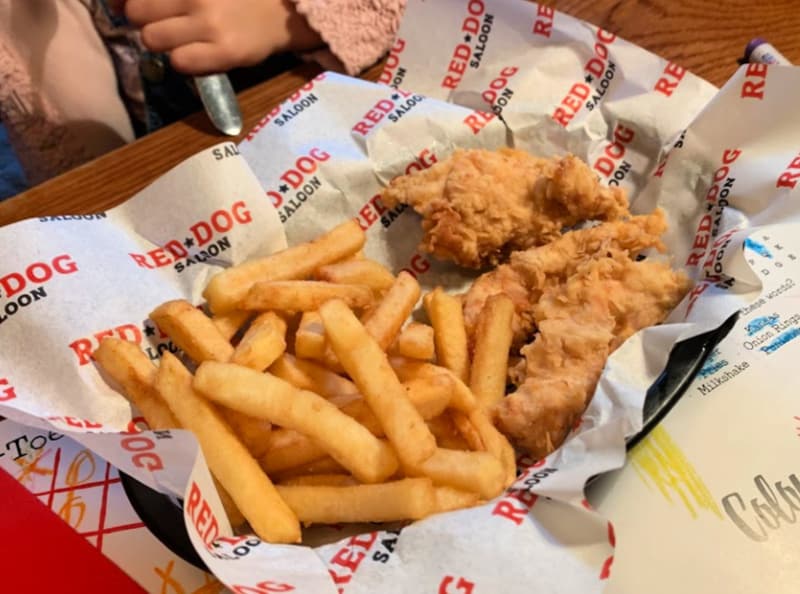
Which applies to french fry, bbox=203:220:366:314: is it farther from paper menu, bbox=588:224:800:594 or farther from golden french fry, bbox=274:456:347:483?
paper menu, bbox=588:224:800:594

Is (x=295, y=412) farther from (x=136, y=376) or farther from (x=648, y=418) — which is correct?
(x=648, y=418)

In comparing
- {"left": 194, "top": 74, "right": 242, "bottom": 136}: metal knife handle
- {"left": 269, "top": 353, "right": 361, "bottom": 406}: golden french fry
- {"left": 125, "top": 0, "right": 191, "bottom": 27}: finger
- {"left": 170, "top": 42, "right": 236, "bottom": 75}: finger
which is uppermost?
{"left": 125, "top": 0, "right": 191, "bottom": 27}: finger

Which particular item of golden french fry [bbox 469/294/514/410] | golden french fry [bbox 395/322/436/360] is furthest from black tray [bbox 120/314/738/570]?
golden french fry [bbox 395/322/436/360]

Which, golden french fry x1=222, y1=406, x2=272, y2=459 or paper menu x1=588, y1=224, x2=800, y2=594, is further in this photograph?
golden french fry x1=222, y1=406, x2=272, y2=459

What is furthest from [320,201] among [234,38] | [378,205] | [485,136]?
[234,38]

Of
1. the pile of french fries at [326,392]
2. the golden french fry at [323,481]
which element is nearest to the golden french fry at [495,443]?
the pile of french fries at [326,392]

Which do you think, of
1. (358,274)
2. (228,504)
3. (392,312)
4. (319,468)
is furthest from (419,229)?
(228,504)

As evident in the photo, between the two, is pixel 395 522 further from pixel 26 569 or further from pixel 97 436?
pixel 26 569

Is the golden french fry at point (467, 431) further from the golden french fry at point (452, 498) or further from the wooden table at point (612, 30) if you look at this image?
the wooden table at point (612, 30)
